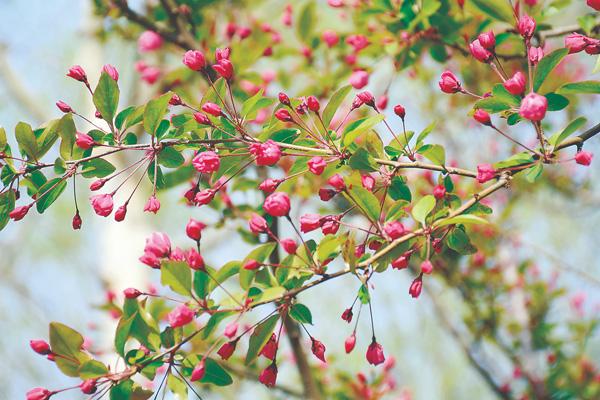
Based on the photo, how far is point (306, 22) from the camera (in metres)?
2.04

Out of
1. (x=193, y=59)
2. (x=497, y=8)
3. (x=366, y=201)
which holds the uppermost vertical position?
(x=497, y=8)

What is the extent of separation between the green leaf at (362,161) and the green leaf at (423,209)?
10 cm

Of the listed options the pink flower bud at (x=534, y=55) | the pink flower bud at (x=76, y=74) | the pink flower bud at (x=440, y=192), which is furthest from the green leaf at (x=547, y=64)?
the pink flower bud at (x=76, y=74)

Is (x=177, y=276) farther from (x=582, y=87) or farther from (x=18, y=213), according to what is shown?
A: (x=582, y=87)

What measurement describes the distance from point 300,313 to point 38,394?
0.47 m

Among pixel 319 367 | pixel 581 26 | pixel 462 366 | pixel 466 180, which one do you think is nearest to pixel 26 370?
pixel 462 366

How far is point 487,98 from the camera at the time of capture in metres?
1.00

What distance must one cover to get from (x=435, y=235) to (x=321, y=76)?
1.06 metres

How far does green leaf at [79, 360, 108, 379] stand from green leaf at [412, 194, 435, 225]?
0.59 m

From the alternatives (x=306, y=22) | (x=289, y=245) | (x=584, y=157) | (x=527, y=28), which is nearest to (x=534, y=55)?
(x=527, y=28)

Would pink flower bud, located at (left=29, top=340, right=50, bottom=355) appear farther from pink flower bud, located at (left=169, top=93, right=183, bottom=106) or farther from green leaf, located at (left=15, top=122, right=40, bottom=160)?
pink flower bud, located at (left=169, top=93, right=183, bottom=106)

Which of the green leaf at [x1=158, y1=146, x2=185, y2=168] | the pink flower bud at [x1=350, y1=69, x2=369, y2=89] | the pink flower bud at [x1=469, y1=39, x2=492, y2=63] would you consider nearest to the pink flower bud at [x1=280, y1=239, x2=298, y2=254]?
the green leaf at [x1=158, y1=146, x2=185, y2=168]

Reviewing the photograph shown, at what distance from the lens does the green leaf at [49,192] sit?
3.50 ft

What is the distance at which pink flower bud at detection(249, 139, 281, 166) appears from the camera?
0.98 m
